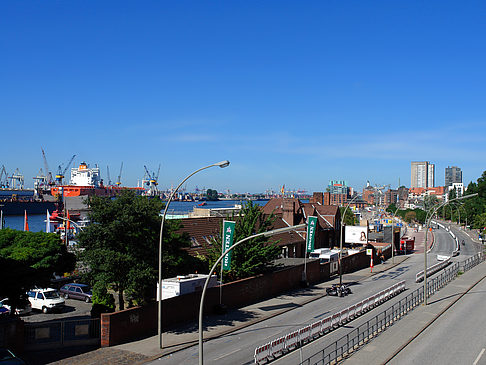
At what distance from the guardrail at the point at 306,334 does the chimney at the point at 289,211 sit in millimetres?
26928

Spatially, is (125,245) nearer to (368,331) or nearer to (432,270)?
(368,331)

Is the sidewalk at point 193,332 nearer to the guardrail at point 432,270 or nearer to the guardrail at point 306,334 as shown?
the guardrail at point 306,334

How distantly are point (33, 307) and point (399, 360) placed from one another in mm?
25531

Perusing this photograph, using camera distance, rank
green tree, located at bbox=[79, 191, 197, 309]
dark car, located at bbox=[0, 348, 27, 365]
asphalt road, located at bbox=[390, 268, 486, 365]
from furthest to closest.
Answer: green tree, located at bbox=[79, 191, 197, 309], asphalt road, located at bbox=[390, 268, 486, 365], dark car, located at bbox=[0, 348, 27, 365]

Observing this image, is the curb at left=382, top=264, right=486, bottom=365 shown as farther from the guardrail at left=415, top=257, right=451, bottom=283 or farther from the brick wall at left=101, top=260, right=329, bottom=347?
the brick wall at left=101, top=260, right=329, bottom=347

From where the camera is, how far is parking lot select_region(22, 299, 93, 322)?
30825mm

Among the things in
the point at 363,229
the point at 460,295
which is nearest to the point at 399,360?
the point at 460,295

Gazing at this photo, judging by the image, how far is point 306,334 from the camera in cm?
2483

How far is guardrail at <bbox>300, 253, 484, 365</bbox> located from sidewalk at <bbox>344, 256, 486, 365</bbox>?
0.39 metres

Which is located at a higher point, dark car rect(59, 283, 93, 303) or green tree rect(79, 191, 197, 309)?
green tree rect(79, 191, 197, 309)

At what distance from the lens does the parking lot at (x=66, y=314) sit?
1214 inches

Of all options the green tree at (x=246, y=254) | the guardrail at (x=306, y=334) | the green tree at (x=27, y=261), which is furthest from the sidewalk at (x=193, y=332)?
the green tree at (x=27, y=261)

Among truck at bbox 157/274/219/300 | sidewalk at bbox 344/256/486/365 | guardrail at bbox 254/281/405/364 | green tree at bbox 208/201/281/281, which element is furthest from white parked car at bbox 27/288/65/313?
sidewalk at bbox 344/256/486/365

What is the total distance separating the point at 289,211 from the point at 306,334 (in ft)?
126
